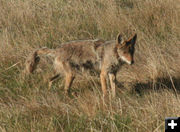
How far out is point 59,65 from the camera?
5.58m

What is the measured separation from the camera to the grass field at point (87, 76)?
3902 millimetres

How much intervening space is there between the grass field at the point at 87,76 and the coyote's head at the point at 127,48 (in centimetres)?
43

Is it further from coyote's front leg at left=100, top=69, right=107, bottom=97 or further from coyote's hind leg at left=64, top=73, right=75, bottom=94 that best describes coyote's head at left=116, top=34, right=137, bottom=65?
coyote's hind leg at left=64, top=73, right=75, bottom=94

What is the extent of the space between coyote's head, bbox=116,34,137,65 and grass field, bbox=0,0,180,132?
0.43 metres

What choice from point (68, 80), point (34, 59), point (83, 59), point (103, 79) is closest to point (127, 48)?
point (103, 79)

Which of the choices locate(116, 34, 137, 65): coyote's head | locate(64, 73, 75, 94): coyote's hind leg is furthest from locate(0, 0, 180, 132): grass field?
locate(116, 34, 137, 65): coyote's head

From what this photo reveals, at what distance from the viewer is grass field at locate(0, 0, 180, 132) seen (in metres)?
3.90

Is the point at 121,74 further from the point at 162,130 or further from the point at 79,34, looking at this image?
the point at 162,130

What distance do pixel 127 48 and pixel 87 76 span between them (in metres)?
0.78

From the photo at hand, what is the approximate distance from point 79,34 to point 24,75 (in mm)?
1991

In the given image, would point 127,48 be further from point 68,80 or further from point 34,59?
point 34,59

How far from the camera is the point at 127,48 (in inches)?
209

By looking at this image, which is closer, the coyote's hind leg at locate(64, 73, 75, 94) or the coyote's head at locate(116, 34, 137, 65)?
the coyote's head at locate(116, 34, 137, 65)

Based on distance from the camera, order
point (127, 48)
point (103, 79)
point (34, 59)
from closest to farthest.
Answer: point (127, 48) < point (103, 79) < point (34, 59)
